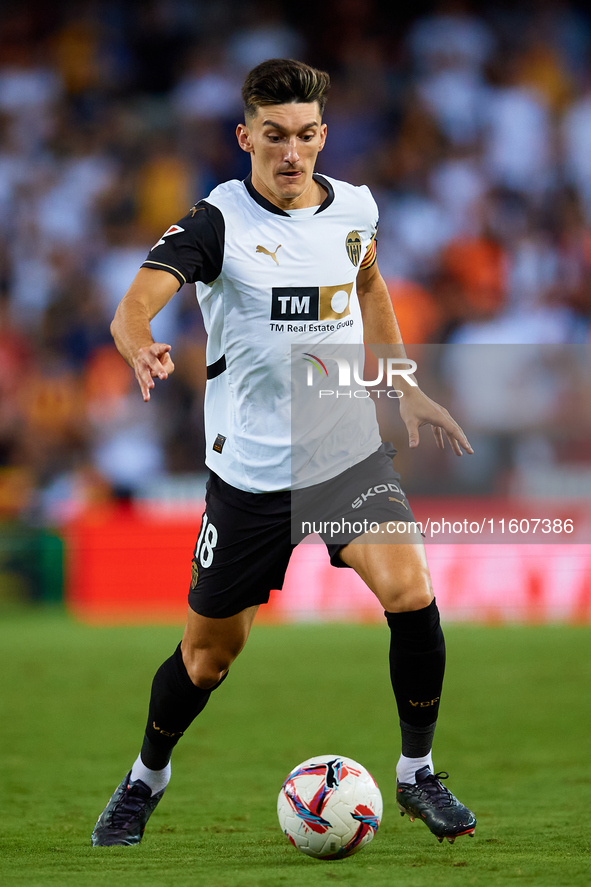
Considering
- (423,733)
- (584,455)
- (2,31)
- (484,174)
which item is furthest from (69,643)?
(2,31)

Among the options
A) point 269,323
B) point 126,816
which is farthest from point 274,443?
point 126,816

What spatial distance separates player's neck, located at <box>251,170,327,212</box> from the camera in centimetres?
409

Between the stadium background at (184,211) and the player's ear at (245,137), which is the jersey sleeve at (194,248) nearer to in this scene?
the player's ear at (245,137)

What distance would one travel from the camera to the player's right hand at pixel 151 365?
3.26 meters

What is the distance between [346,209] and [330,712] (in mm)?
3588

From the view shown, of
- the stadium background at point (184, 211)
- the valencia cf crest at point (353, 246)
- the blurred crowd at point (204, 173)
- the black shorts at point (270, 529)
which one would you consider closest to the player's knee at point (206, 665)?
the black shorts at point (270, 529)

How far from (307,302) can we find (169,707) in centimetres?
151

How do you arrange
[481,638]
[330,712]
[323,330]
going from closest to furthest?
[323,330] < [330,712] < [481,638]

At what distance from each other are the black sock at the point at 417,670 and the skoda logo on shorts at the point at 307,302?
3.45 feet

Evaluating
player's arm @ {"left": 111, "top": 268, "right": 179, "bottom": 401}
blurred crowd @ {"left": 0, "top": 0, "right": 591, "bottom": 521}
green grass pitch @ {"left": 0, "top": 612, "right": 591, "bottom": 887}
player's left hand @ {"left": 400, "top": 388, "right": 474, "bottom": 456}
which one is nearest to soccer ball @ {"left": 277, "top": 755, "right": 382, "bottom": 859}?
green grass pitch @ {"left": 0, "top": 612, "right": 591, "bottom": 887}

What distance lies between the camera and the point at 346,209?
4.22 meters

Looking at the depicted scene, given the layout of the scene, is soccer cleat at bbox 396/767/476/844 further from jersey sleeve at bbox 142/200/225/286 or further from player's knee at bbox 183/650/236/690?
jersey sleeve at bbox 142/200/225/286

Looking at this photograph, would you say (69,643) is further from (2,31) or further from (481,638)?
(2,31)

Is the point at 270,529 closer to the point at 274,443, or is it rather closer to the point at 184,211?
the point at 274,443
